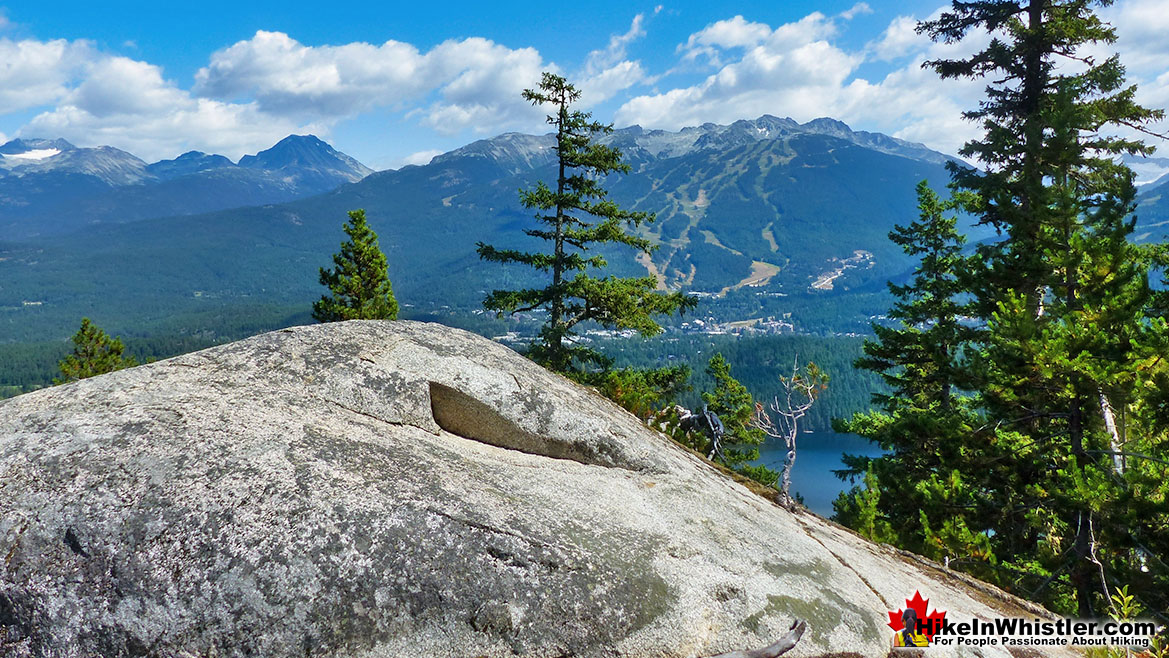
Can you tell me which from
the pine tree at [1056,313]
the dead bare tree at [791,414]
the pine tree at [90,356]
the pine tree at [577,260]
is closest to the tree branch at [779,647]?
the dead bare tree at [791,414]

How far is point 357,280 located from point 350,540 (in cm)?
3505

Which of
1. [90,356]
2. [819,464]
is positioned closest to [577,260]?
[90,356]

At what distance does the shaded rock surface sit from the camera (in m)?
4.93

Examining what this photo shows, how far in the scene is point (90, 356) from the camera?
46406mm

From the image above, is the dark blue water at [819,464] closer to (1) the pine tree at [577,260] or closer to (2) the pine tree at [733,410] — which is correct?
(2) the pine tree at [733,410]

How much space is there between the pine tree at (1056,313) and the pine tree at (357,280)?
31.9 m

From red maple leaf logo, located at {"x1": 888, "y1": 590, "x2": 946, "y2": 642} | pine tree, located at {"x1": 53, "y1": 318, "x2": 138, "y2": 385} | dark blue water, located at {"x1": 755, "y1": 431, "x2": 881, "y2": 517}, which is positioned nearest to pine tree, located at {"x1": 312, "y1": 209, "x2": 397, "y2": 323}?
pine tree, located at {"x1": 53, "y1": 318, "x2": 138, "y2": 385}

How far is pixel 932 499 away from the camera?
52.4ft

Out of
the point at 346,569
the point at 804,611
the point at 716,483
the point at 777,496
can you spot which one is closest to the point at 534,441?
the point at 716,483

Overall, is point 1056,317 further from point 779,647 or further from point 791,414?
point 779,647

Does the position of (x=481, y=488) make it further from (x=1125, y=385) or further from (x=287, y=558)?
(x=1125, y=385)

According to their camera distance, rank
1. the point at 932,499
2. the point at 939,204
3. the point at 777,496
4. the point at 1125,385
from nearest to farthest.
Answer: the point at 777,496 → the point at 1125,385 → the point at 932,499 → the point at 939,204

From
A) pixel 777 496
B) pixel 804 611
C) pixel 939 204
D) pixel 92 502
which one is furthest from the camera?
pixel 939 204

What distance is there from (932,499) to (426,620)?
15569 mm
